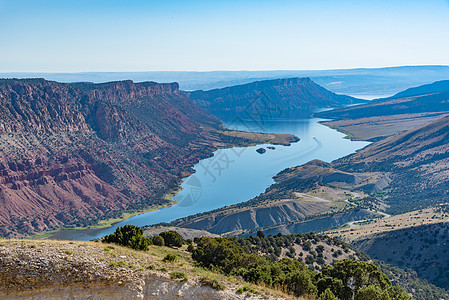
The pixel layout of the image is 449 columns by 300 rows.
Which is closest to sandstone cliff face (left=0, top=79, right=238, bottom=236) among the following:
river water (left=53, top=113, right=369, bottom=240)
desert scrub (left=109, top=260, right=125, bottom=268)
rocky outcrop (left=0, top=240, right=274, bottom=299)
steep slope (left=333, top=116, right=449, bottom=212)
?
river water (left=53, top=113, right=369, bottom=240)

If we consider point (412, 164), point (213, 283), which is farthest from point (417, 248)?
point (412, 164)

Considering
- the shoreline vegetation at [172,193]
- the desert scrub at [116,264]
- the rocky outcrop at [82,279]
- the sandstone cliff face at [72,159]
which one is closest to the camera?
the rocky outcrop at [82,279]

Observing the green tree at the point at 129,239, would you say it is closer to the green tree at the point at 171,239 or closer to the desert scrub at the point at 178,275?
the desert scrub at the point at 178,275

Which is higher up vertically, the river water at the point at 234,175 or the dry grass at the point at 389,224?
the dry grass at the point at 389,224

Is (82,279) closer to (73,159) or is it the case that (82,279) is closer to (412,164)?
(73,159)

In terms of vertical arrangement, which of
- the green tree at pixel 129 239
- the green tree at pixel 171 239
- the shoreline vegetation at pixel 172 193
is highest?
the green tree at pixel 129 239

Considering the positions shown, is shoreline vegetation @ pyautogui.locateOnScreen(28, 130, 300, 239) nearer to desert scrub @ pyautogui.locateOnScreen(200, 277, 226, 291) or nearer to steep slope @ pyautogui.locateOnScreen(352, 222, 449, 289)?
steep slope @ pyautogui.locateOnScreen(352, 222, 449, 289)

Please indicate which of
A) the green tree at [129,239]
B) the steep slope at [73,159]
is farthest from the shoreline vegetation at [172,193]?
the green tree at [129,239]
